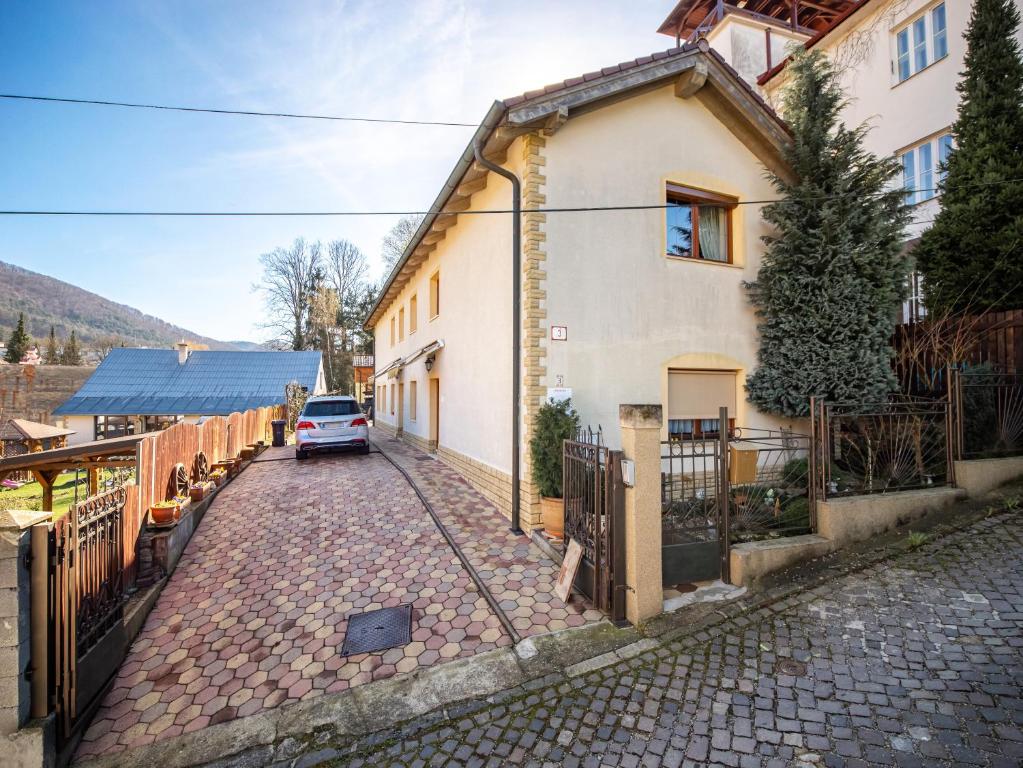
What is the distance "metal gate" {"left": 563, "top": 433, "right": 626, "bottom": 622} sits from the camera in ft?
12.6

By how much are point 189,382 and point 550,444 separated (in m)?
24.3

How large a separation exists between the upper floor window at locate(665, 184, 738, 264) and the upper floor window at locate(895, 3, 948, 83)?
8334mm

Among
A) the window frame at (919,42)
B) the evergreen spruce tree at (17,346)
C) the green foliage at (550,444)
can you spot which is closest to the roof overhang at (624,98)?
the green foliage at (550,444)

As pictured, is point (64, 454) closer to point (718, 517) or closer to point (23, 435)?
point (718, 517)

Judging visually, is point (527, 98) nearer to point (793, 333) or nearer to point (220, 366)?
point (793, 333)

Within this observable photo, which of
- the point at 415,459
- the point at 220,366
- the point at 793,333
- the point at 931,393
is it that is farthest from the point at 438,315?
the point at 220,366

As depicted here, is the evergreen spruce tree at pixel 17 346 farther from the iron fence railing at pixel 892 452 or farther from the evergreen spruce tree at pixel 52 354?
the iron fence railing at pixel 892 452

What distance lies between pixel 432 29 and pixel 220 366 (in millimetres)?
23878

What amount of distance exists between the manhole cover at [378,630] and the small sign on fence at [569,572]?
141cm

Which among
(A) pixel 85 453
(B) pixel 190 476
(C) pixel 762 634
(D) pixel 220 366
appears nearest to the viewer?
(C) pixel 762 634

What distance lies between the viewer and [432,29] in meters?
5.96

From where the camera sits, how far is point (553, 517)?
5.58 meters

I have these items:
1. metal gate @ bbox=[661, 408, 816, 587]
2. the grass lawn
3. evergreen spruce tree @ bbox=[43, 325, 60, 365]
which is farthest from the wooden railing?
evergreen spruce tree @ bbox=[43, 325, 60, 365]

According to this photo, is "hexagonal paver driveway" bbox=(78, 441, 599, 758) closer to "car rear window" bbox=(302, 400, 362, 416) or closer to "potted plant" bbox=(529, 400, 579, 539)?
"potted plant" bbox=(529, 400, 579, 539)
